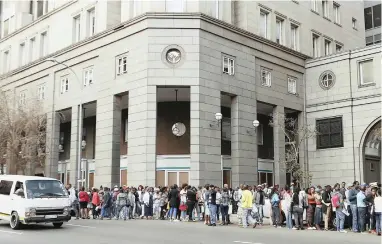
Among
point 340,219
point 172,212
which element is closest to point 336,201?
point 340,219

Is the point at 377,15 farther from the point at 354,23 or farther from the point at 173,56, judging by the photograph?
the point at 173,56

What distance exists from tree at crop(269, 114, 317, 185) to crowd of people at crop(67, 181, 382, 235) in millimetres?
7113

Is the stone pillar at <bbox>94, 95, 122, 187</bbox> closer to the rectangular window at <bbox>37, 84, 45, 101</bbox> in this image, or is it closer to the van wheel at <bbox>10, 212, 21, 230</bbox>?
the rectangular window at <bbox>37, 84, 45, 101</bbox>

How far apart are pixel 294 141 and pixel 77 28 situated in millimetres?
19107

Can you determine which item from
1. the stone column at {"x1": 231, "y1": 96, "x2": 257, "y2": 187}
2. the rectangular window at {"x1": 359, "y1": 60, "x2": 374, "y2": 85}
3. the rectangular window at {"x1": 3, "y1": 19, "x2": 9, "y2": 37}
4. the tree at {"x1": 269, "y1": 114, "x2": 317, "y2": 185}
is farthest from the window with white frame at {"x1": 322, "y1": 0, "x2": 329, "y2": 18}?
the rectangular window at {"x1": 3, "y1": 19, "x2": 9, "y2": 37}

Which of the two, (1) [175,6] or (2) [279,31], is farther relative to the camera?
(2) [279,31]

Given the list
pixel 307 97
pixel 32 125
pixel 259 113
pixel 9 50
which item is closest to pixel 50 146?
pixel 32 125

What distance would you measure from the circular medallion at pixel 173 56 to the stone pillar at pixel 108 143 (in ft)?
16.2

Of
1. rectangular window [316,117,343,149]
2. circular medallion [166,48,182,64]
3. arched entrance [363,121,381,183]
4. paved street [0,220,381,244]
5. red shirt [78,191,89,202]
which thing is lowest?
paved street [0,220,381,244]

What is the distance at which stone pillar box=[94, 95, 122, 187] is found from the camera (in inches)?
1208

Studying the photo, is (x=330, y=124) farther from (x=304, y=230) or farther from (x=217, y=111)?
(x=304, y=230)

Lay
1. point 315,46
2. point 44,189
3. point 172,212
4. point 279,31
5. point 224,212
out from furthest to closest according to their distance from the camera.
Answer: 1. point 315,46
2. point 279,31
3. point 172,212
4. point 224,212
5. point 44,189

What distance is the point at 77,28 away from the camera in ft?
121

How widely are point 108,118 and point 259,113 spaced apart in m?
12.8
